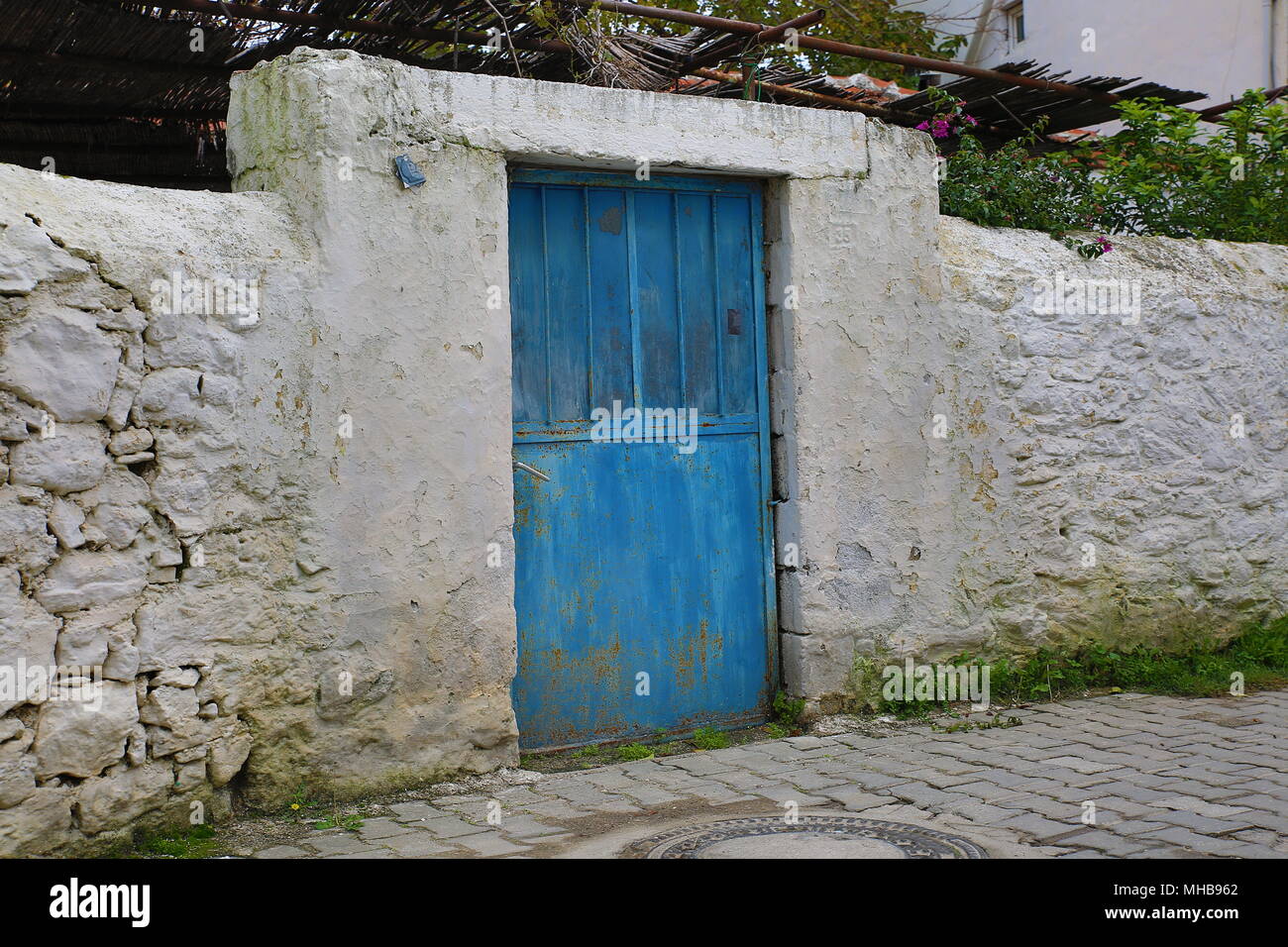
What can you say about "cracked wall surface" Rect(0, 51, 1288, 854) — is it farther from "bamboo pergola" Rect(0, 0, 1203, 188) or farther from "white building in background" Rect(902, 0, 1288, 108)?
"white building in background" Rect(902, 0, 1288, 108)

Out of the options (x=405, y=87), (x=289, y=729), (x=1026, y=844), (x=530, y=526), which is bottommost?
(x=1026, y=844)

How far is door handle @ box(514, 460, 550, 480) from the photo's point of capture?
16.2 feet

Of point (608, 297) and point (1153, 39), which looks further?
point (1153, 39)

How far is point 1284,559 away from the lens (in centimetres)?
670

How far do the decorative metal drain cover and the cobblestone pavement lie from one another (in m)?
0.09

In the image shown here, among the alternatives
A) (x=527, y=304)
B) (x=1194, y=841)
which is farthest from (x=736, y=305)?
(x=1194, y=841)

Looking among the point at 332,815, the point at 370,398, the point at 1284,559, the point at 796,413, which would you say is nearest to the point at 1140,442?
the point at 1284,559

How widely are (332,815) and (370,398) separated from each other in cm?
152

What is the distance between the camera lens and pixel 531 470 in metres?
4.97

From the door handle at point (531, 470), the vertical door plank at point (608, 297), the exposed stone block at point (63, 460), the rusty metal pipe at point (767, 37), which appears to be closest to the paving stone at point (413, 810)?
the door handle at point (531, 470)

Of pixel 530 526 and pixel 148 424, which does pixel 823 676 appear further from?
pixel 148 424

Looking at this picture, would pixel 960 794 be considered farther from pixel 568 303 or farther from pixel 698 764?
pixel 568 303

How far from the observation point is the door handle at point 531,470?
495cm

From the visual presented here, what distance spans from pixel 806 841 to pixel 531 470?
6.33ft
